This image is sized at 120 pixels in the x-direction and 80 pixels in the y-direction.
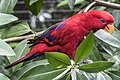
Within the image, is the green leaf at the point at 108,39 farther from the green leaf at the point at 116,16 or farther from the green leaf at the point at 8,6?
the green leaf at the point at 116,16

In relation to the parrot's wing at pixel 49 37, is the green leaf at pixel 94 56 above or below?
below

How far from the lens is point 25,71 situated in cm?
86

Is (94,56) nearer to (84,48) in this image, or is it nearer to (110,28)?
(110,28)

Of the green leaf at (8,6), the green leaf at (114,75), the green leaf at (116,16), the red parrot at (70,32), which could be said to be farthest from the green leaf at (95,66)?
the green leaf at (116,16)

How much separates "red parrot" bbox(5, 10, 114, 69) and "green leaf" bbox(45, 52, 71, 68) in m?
0.21

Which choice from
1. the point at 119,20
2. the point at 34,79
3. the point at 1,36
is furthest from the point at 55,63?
the point at 119,20

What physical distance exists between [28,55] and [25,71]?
102 millimetres

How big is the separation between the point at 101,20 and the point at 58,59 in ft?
0.97

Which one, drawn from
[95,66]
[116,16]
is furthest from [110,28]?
[116,16]

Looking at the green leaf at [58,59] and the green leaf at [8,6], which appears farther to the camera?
the green leaf at [8,6]

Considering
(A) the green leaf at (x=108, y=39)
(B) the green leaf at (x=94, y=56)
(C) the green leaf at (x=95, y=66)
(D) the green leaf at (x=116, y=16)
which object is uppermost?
(C) the green leaf at (x=95, y=66)

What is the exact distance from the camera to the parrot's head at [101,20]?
983 mm

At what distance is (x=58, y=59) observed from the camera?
77 cm

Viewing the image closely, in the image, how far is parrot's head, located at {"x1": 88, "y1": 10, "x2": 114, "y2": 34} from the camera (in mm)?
983
